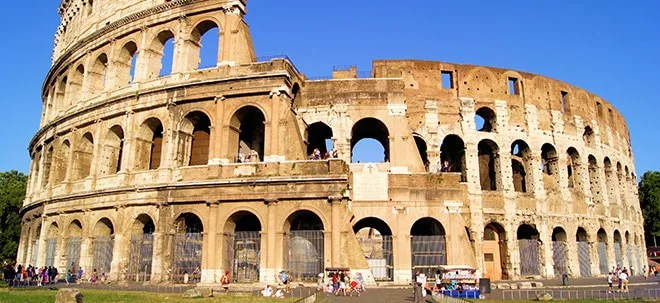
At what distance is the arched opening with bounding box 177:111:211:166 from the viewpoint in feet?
70.8

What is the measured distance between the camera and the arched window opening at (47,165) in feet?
87.5

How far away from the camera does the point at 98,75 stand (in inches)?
1011

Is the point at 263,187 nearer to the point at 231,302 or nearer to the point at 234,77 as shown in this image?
the point at 234,77

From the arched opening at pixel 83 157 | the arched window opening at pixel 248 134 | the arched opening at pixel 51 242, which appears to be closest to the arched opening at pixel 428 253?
the arched window opening at pixel 248 134

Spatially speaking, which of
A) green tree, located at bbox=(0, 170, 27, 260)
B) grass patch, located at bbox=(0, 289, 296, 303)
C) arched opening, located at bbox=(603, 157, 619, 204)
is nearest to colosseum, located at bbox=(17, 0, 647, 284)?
arched opening, located at bbox=(603, 157, 619, 204)

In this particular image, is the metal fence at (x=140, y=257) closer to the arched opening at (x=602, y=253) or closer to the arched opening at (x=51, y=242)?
the arched opening at (x=51, y=242)

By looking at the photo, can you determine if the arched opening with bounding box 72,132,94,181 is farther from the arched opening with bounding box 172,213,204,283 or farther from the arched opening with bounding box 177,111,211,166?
the arched opening with bounding box 172,213,204,283

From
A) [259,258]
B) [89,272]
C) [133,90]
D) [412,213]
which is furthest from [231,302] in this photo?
[133,90]

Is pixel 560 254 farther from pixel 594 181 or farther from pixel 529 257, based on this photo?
pixel 594 181

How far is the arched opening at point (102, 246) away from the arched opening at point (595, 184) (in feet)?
83.2

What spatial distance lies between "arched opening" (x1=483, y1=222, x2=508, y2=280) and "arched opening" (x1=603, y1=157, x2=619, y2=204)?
10.0 m

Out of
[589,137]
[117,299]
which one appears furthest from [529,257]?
[117,299]

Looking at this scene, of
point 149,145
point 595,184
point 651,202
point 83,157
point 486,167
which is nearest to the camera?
point 149,145

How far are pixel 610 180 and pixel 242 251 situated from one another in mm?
22905
